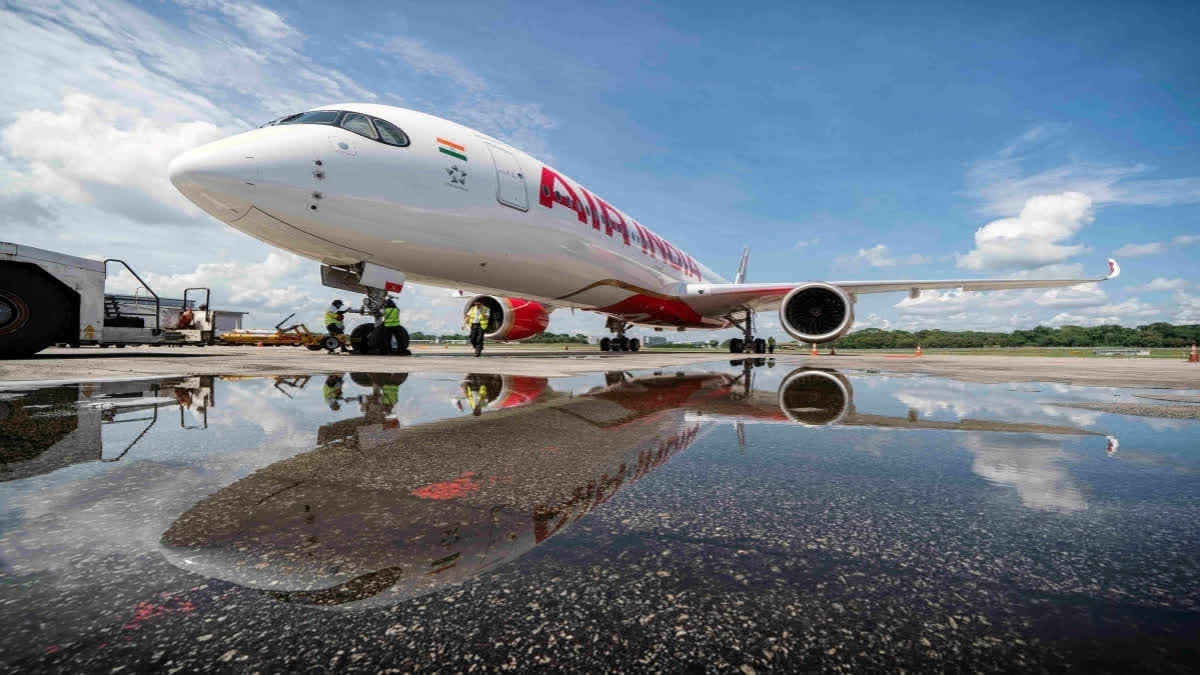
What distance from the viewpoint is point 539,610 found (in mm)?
891

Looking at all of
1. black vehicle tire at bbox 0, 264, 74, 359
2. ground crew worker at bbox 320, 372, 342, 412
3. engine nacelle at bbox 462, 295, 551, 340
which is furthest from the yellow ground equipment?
ground crew worker at bbox 320, 372, 342, 412

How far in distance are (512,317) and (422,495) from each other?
14.1 m

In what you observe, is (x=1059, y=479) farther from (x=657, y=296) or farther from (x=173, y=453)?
(x=657, y=296)

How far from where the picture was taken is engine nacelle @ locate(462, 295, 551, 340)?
50.2 feet

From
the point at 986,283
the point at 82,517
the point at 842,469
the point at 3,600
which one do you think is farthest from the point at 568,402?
the point at 986,283

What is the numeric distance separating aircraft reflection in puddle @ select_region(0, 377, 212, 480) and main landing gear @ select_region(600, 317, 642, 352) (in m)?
15.7

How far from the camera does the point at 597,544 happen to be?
1180mm

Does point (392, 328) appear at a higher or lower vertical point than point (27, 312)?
lower

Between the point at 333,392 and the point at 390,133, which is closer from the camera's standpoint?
the point at 333,392

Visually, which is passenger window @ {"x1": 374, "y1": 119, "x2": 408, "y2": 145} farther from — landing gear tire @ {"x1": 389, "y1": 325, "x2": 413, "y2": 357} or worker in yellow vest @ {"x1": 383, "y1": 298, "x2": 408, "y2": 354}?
landing gear tire @ {"x1": 389, "y1": 325, "x2": 413, "y2": 357}

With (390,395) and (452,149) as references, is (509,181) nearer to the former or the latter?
(452,149)

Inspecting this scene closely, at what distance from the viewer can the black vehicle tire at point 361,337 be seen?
34.4ft

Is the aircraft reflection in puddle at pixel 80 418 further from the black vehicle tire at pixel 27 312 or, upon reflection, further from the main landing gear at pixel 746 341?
the main landing gear at pixel 746 341

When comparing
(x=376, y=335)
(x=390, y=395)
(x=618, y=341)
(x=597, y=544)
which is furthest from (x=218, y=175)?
(x=618, y=341)
